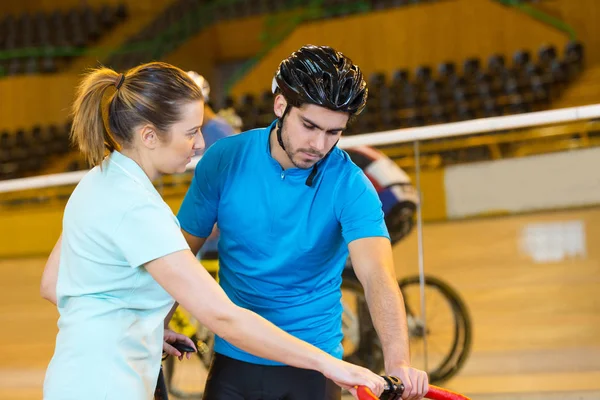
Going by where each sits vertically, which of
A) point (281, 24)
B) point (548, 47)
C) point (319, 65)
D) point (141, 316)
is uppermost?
point (281, 24)

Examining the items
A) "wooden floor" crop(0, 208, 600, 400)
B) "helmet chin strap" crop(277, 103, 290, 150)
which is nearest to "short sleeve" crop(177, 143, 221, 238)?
"helmet chin strap" crop(277, 103, 290, 150)

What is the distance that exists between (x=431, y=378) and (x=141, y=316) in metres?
2.74

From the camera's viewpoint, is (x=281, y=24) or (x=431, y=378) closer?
(x=431, y=378)

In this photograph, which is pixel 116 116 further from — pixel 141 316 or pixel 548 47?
pixel 548 47

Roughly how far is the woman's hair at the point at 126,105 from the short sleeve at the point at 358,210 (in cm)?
44

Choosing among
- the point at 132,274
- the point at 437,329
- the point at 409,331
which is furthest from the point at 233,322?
the point at 437,329

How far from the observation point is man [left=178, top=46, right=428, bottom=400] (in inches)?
77.8

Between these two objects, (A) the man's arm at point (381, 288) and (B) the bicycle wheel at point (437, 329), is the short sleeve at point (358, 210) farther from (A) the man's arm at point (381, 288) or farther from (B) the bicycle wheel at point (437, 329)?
(B) the bicycle wheel at point (437, 329)

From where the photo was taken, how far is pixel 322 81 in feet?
6.35

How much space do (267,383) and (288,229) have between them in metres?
0.37

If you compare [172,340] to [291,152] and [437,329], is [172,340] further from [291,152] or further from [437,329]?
[437,329]

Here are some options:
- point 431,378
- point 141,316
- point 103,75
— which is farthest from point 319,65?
point 431,378

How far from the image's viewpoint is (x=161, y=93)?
1729 mm

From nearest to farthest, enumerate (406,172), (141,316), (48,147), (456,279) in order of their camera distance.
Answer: (141,316) → (406,172) → (456,279) → (48,147)
